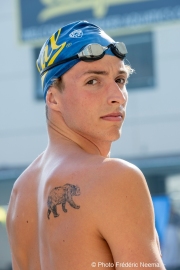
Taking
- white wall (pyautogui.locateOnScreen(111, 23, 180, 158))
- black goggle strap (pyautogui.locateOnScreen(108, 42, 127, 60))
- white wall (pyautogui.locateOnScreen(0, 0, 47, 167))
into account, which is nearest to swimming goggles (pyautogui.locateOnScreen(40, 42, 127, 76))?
black goggle strap (pyautogui.locateOnScreen(108, 42, 127, 60))

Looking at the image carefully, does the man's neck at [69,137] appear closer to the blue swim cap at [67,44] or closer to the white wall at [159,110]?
the blue swim cap at [67,44]

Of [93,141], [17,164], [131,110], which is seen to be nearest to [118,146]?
[131,110]

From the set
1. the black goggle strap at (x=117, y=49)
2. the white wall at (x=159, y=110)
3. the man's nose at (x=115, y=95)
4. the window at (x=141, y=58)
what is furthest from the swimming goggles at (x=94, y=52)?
the window at (x=141, y=58)

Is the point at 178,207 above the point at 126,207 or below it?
above

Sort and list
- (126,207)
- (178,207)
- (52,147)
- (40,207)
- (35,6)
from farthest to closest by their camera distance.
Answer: (35,6) → (178,207) → (52,147) → (40,207) → (126,207)

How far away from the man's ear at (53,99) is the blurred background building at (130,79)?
953 centimetres

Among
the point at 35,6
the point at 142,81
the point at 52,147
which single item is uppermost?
the point at 35,6

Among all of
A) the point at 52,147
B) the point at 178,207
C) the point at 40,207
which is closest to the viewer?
the point at 40,207

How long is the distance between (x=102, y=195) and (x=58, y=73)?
0.65m

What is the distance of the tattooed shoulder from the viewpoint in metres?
2.13

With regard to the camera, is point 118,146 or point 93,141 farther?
point 118,146

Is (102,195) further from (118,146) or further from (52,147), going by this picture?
(118,146)

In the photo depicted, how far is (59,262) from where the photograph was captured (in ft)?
6.97

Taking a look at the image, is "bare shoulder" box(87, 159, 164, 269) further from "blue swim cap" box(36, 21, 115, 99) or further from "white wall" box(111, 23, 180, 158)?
"white wall" box(111, 23, 180, 158)
